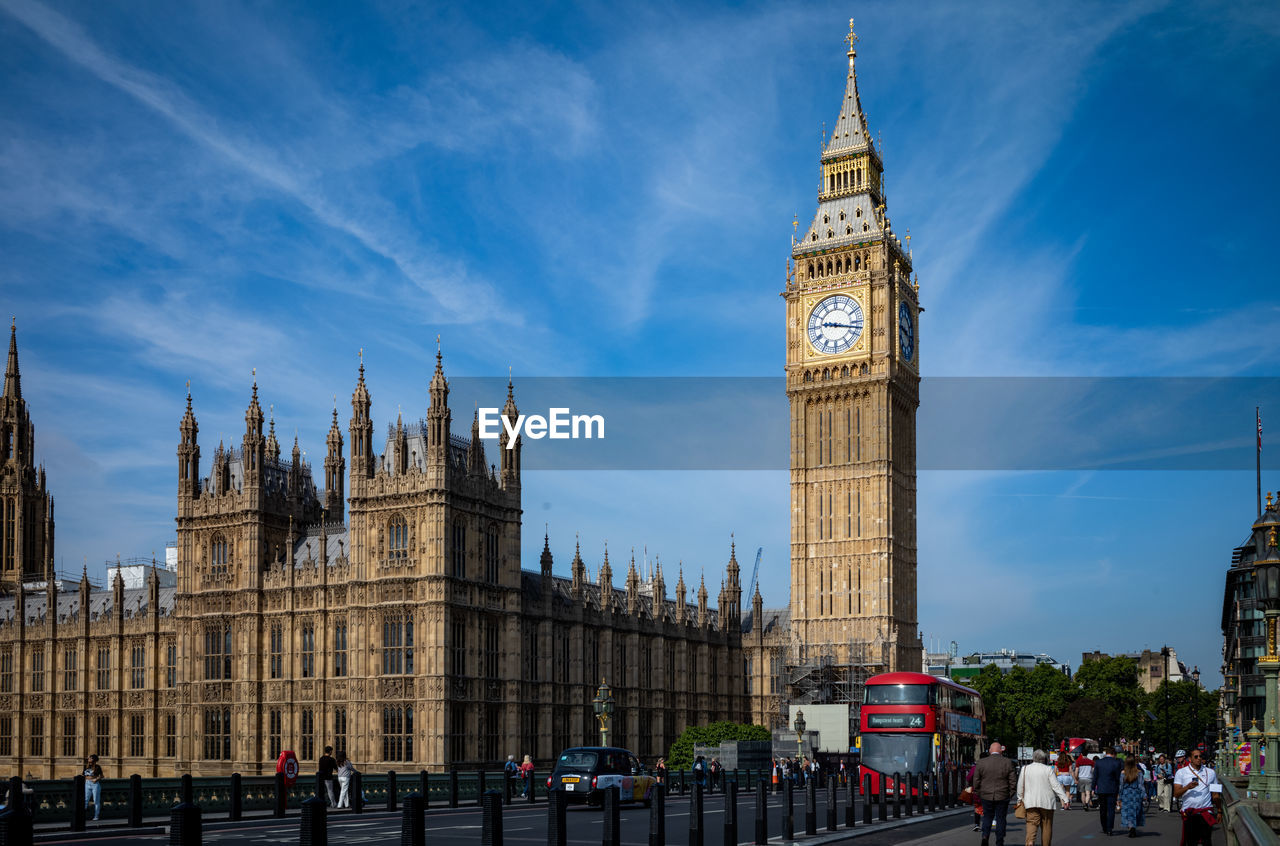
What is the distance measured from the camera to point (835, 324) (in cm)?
9725

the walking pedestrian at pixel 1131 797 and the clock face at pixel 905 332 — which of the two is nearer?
the walking pedestrian at pixel 1131 797

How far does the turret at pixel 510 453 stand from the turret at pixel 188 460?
1691 cm

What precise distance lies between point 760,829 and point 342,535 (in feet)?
151

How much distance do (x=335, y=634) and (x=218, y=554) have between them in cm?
935

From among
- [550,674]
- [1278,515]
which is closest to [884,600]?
[550,674]

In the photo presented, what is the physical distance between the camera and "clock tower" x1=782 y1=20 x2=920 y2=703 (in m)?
92.8

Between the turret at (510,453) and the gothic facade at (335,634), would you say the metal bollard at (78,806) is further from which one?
the turret at (510,453)

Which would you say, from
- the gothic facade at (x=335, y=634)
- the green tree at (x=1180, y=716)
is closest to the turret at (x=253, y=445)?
the gothic facade at (x=335, y=634)

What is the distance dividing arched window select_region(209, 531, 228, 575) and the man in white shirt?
53929 mm

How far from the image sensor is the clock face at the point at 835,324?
96.4 meters

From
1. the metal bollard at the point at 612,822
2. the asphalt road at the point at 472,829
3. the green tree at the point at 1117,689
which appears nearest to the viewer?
the metal bollard at the point at 612,822

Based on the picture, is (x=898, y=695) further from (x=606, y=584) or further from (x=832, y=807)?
(x=606, y=584)

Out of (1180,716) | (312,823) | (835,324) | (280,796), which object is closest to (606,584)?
(835,324)

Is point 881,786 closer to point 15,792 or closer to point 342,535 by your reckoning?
point 15,792
